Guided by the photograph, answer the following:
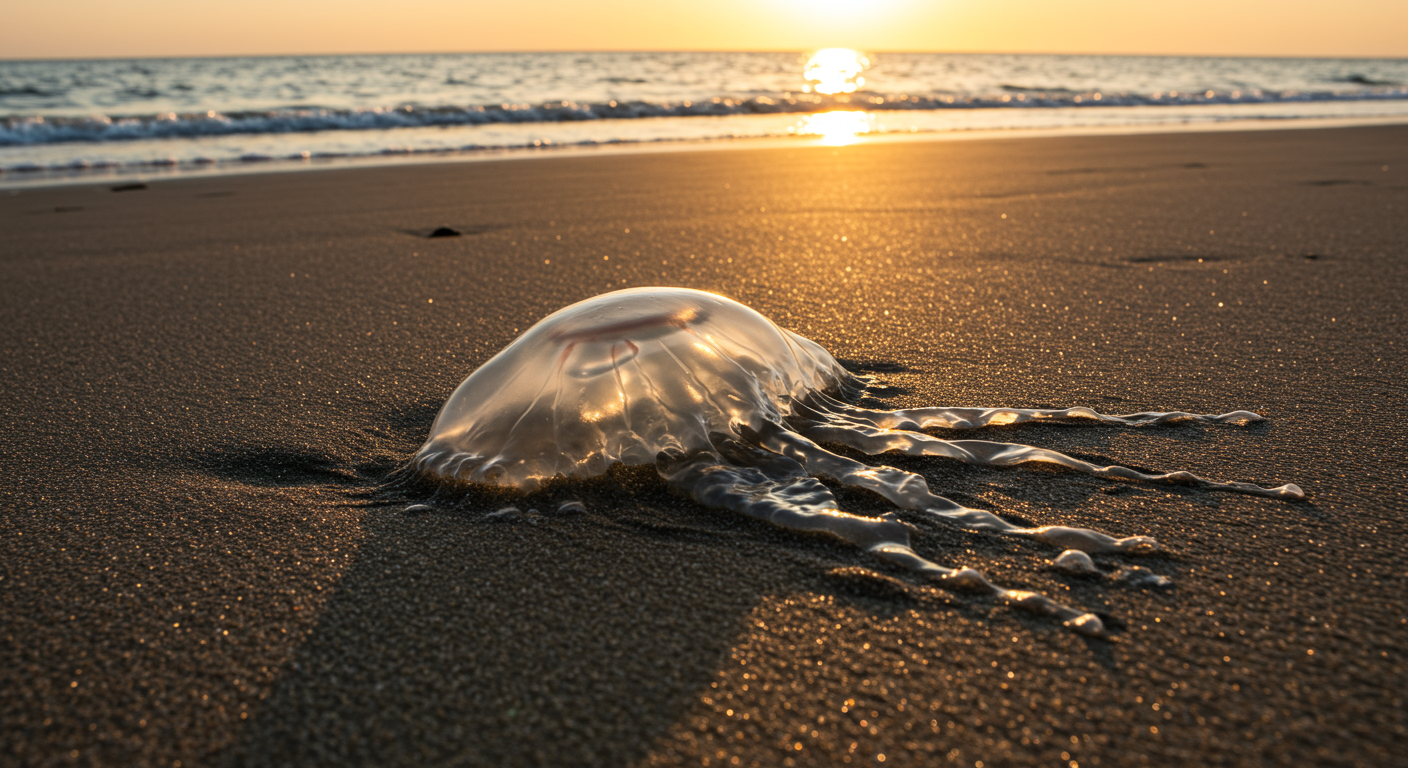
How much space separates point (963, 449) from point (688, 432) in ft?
1.51

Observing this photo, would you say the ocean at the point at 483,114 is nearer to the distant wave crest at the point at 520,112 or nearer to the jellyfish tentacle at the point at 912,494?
the distant wave crest at the point at 520,112

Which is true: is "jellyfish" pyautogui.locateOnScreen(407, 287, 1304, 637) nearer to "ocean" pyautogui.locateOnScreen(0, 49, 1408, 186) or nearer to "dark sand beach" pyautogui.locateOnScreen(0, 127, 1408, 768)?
"dark sand beach" pyautogui.locateOnScreen(0, 127, 1408, 768)

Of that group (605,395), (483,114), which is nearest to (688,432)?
(605,395)

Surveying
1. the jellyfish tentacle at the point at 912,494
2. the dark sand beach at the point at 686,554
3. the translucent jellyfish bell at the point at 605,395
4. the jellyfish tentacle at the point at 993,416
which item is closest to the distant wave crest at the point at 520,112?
the dark sand beach at the point at 686,554

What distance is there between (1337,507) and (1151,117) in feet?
43.3

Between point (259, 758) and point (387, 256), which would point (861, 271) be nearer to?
point (387, 256)

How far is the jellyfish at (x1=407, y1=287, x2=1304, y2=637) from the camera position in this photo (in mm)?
1251

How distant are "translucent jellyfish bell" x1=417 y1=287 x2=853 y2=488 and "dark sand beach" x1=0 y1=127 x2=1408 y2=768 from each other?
69mm

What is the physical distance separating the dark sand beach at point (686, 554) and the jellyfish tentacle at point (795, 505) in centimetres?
3

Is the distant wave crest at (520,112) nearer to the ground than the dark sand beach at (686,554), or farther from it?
farther from it

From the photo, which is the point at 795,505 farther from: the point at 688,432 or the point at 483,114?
the point at 483,114

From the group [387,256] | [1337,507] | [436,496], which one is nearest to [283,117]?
[387,256]

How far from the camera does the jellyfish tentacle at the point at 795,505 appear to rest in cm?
102

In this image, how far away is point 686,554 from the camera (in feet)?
3.80
